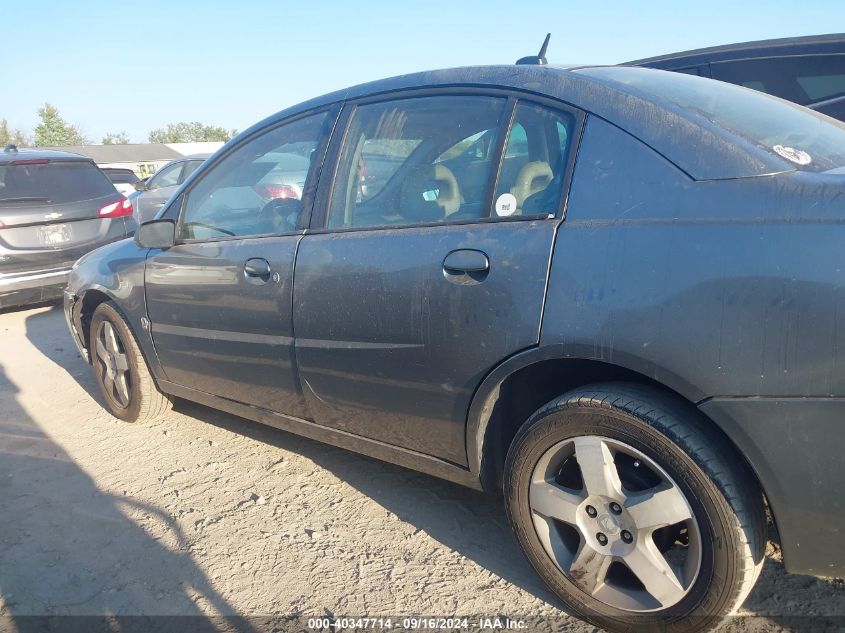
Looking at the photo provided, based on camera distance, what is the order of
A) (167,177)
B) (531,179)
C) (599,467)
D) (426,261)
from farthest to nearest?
1. (167,177)
2. (426,261)
3. (531,179)
4. (599,467)

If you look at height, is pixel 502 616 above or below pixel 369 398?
below

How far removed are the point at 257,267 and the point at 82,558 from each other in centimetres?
136

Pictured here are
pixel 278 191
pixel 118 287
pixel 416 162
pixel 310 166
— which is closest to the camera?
pixel 416 162

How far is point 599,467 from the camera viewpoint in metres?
2.08

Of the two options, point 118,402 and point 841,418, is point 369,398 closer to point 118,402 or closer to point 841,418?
point 841,418

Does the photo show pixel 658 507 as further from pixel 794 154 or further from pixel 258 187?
pixel 258 187

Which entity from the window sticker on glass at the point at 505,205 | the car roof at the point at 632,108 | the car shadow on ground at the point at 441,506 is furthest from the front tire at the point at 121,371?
the window sticker on glass at the point at 505,205

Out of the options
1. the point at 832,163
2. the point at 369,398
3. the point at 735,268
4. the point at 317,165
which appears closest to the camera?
the point at 735,268

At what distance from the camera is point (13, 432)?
418cm

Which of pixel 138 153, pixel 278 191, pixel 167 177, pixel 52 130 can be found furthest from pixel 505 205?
pixel 52 130

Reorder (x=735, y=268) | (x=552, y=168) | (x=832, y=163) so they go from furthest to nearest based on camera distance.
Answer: (x=552, y=168) → (x=832, y=163) → (x=735, y=268)

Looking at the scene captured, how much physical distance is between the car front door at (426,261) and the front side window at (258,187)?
24 centimetres

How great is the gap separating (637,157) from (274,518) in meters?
2.09

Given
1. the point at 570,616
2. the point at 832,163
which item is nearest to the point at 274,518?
the point at 570,616
